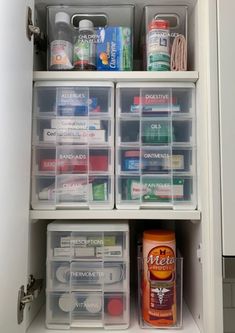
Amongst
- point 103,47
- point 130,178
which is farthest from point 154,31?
point 130,178

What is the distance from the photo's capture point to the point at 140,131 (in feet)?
2.63

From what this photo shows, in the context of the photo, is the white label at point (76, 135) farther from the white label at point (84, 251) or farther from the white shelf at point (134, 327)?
the white shelf at point (134, 327)

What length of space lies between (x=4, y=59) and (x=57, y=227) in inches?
17.1

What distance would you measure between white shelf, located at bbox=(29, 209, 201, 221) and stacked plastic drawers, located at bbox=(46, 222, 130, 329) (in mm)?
45

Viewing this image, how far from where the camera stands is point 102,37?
0.82 m

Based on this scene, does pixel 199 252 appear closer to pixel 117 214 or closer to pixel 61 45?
pixel 117 214

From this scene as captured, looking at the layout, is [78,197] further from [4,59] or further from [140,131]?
[4,59]

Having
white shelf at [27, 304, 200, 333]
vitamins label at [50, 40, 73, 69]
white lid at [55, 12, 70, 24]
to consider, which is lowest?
white shelf at [27, 304, 200, 333]

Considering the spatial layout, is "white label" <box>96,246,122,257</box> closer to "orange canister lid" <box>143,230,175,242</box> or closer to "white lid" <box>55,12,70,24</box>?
"orange canister lid" <box>143,230,175,242</box>

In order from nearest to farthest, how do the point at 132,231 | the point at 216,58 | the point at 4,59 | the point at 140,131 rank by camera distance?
the point at 4,59, the point at 216,58, the point at 140,131, the point at 132,231

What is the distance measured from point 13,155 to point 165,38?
1.66ft

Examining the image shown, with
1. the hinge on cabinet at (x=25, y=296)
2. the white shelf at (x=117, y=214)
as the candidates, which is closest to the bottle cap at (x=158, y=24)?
the white shelf at (x=117, y=214)

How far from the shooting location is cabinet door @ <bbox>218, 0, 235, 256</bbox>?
26.7 inches

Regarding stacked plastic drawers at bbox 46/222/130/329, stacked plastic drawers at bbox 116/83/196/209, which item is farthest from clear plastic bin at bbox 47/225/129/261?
stacked plastic drawers at bbox 116/83/196/209
